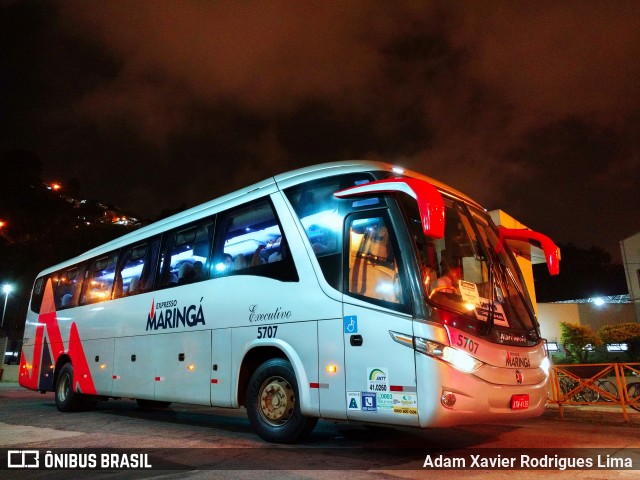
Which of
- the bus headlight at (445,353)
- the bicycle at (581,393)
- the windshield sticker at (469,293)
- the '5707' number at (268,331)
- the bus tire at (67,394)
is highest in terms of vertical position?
the windshield sticker at (469,293)

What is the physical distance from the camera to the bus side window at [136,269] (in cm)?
927

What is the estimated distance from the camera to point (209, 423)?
346 inches

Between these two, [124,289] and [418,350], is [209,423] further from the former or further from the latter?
[418,350]

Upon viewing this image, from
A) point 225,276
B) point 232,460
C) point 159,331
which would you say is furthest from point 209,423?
point 232,460

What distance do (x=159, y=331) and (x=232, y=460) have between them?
152 inches

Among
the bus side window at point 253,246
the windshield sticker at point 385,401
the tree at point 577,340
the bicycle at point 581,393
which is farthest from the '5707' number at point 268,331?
the tree at point 577,340

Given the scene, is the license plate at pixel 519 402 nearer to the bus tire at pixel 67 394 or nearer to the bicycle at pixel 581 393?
the bicycle at pixel 581 393

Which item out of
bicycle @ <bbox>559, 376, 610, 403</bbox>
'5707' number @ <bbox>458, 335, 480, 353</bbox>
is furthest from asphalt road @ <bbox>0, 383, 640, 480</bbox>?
bicycle @ <bbox>559, 376, 610, 403</bbox>

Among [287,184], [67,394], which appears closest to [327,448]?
[287,184]

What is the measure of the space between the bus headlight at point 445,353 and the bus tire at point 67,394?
935cm

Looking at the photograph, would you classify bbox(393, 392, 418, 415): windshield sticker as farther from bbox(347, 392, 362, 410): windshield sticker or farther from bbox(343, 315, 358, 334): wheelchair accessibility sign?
bbox(343, 315, 358, 334): wheelchair accessibility sign

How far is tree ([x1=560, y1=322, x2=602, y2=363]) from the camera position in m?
19.2

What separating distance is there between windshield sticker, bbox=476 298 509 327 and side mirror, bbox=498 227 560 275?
1.27 meters

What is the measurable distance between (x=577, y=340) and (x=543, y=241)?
595 inches
